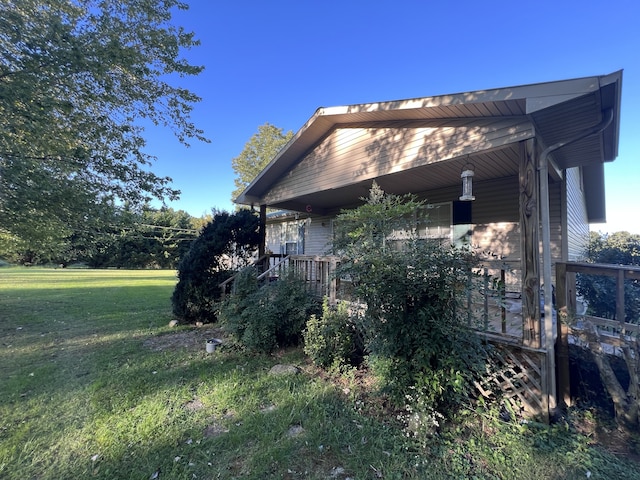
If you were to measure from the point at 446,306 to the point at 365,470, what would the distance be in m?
1.70

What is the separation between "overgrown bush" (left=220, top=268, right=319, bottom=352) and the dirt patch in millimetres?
959

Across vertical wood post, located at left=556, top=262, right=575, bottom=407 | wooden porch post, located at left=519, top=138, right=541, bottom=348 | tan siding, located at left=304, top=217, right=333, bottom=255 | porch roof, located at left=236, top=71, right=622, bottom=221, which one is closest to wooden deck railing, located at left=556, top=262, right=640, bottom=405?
vertical wood post, located at left=556, top=262, right=575, bottom=407

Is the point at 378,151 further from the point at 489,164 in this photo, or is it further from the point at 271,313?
the point at 271,313

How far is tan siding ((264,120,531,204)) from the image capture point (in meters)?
4.28

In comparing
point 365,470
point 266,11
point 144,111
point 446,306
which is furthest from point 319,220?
point 365,470

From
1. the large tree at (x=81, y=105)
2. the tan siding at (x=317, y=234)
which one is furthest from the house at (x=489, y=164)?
the large tree at (x=81, y=105)

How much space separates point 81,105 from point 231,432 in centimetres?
694

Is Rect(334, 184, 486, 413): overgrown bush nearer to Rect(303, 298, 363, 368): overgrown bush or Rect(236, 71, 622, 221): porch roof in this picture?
Rect(303, 298, 363, 368): overgrown bush

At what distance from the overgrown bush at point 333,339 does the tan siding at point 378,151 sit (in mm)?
2965

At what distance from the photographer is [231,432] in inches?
118

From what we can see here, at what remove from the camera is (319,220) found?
10.5 m

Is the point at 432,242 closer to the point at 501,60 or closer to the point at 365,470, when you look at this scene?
the point at 365,470

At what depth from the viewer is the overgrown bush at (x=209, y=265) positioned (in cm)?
756

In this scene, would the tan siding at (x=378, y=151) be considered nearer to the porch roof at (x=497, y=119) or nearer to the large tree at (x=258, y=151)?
the porch roof at (x=497, y=119)
